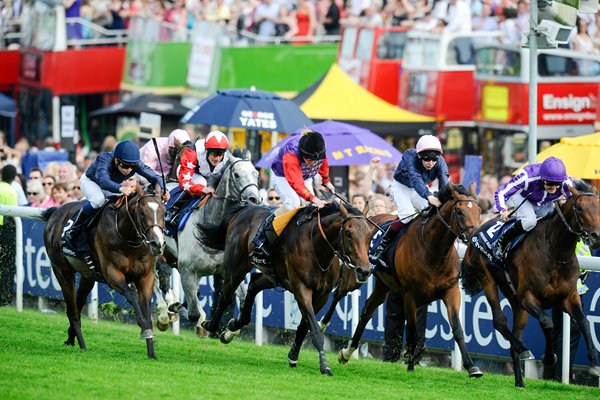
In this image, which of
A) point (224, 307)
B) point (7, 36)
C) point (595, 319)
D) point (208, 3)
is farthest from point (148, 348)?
point (7, 36)

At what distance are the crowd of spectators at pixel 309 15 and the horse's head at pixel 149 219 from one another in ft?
29.2

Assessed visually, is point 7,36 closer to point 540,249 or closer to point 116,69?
point 116,69

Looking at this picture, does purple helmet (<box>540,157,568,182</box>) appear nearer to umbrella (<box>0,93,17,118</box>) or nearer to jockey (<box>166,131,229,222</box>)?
jockey (<box>166,131,229,222</box>)

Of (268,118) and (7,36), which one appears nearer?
(268,118)

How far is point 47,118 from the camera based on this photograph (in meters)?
27.0

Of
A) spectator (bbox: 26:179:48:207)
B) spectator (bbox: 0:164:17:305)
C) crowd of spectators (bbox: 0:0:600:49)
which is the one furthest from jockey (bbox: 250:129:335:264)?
crowd of spectators (bbox: 0:0:600:49)

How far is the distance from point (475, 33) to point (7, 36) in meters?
12.3

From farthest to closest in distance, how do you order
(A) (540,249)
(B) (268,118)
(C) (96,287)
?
(B) (268,118)
(C) (96,287)
(A) (540,249)

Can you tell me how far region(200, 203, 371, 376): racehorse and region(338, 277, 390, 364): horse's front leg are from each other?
2.15 ft

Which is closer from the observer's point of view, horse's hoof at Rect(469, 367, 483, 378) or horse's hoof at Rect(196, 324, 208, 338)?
horse's hoof at Rect(469, 367, 483, 378)

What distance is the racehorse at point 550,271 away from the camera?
11172 millimetres

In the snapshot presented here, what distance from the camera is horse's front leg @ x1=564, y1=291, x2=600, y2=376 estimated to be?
1095cm

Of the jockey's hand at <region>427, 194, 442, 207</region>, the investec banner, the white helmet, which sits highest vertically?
the white helmet

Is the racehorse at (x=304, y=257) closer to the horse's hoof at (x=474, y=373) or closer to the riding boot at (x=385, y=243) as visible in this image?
the riding boot at (x=385, y=243)
